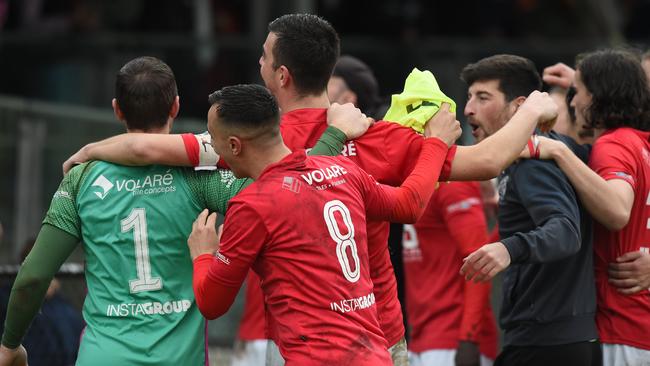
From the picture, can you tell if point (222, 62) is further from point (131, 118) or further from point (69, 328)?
point (131, 118)

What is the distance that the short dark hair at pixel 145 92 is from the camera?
5434mm

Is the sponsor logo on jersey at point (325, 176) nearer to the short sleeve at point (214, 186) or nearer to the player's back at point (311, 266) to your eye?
the player's back at point (311, 266)

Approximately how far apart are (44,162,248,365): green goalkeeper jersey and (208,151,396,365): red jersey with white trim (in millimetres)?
636

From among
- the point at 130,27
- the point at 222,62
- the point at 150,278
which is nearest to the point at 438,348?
the point at 150,278

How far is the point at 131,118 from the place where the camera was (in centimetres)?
551

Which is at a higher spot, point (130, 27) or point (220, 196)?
point (130, 27)

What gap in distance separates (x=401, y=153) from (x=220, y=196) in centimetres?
84

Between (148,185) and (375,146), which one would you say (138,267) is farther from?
(375,146)

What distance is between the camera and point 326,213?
4793 millimetres

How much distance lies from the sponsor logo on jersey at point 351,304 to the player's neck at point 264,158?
0.62 m

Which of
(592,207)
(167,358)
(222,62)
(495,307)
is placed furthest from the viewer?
(222,62)

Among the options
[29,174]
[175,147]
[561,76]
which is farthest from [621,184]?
[29,174]

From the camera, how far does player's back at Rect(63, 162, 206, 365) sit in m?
5.34

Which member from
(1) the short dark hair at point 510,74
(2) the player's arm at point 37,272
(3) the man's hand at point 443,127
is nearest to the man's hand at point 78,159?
(2) the player's arm at point 37,272
